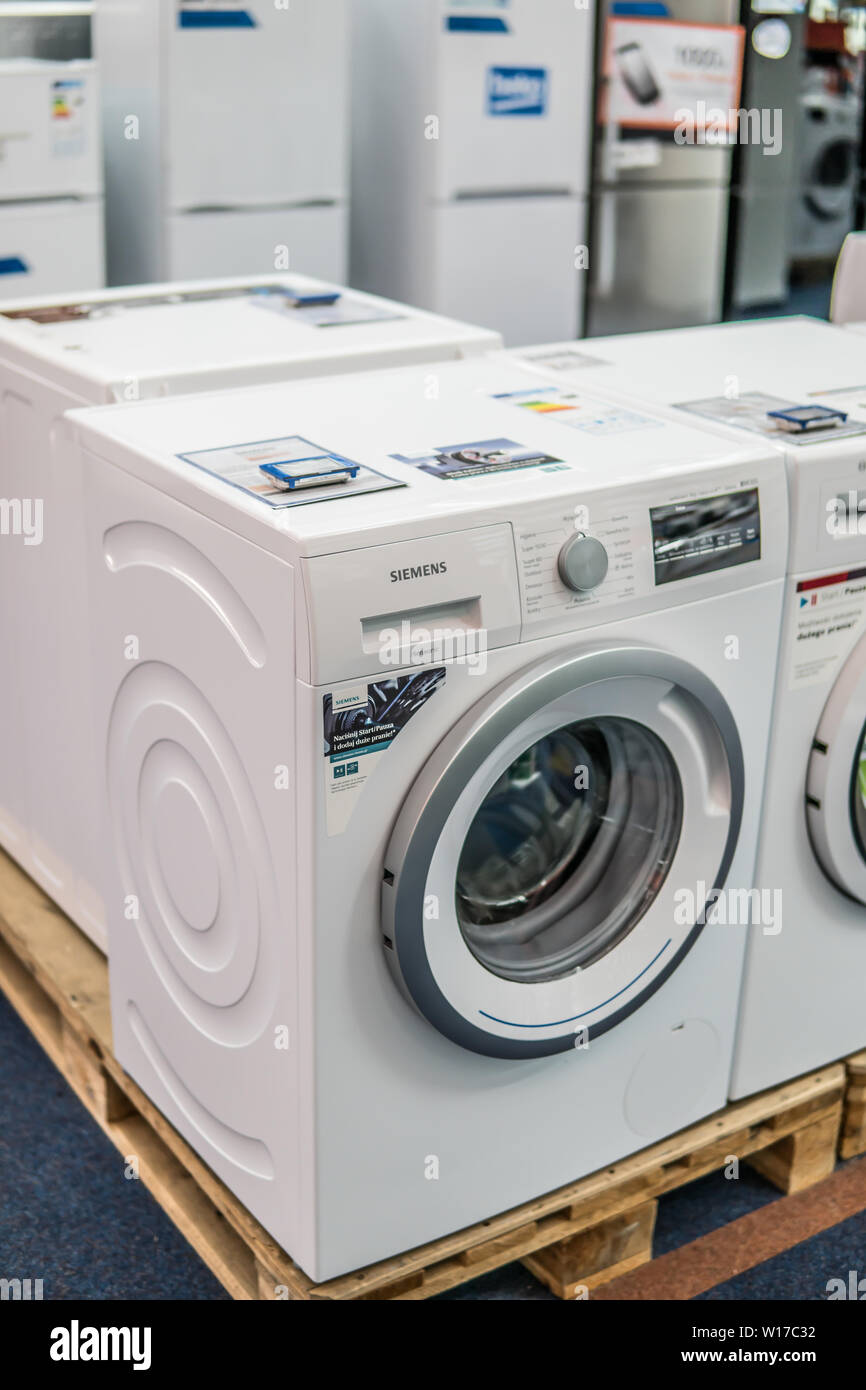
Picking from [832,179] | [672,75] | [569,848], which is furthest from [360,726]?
[832,179]

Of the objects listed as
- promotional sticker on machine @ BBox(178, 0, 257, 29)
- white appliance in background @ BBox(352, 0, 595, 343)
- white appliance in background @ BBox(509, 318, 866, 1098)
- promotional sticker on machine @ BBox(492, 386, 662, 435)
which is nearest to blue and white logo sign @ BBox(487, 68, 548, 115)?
white appliance in background @ BBox(352, 0, 595, 343)

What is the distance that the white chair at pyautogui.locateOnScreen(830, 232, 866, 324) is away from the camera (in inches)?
110

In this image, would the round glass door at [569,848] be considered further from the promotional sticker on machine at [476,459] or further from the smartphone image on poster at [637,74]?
the smartphone image on poster at [637,74]

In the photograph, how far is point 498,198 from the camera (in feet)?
15.8

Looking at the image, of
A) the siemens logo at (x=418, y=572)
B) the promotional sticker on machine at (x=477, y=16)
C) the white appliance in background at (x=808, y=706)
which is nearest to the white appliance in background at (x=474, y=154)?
the promotional sticker on machine at (x=477, y=16)

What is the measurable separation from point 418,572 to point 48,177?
2.92 meters

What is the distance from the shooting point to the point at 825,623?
1.91 m

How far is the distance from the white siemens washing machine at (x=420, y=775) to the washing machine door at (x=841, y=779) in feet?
0.32

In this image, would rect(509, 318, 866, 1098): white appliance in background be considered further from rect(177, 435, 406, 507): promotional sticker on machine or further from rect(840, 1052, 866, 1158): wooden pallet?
rect(177, 435, 406, 507): promotional sticker on machine

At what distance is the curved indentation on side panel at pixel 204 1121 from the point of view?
1.84m

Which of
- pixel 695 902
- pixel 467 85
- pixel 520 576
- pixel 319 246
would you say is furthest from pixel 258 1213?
pixel 467 85

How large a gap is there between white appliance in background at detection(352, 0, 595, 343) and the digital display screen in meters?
3.21

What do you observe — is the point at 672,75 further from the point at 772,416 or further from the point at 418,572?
the point at 418,572

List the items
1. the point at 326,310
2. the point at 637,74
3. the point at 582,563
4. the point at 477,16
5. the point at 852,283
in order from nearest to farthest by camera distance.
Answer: the point at 582,563 → the point at 326,310 → the point at 852,283 → the point at 477,16 → the point at 637,74
